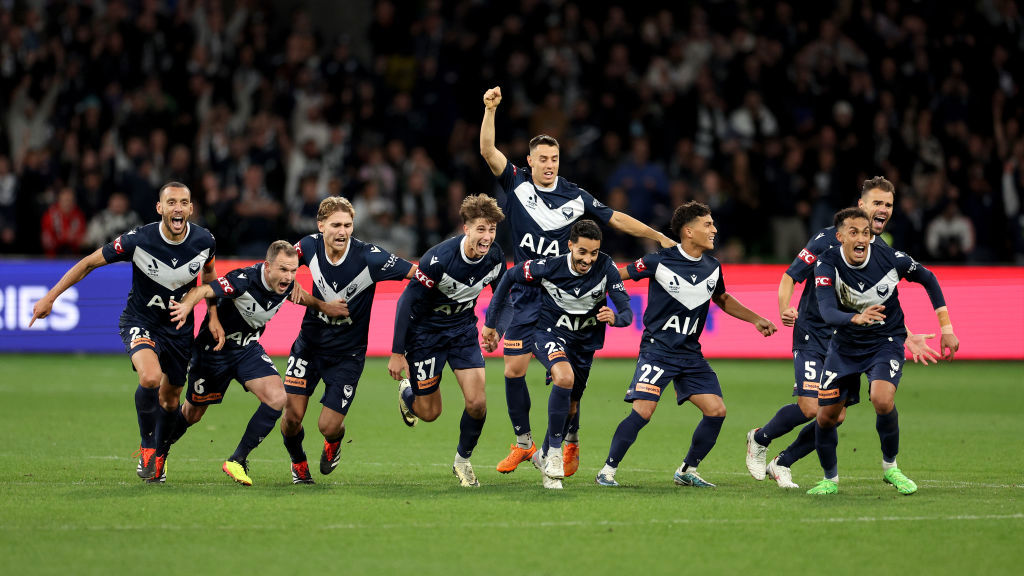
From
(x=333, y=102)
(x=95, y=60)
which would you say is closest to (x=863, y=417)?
(x=333, y=102)

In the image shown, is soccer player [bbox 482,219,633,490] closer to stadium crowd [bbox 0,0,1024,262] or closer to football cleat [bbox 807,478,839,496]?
football cleat [bbox 807,478,839,496]

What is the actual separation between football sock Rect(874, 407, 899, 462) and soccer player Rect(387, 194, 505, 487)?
291 centimetres

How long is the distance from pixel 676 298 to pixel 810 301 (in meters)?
1.26

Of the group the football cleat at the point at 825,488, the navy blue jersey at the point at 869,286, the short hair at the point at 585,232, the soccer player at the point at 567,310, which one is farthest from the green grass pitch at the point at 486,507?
the short hair at the point at 585,232

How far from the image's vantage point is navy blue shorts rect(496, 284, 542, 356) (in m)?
10.1

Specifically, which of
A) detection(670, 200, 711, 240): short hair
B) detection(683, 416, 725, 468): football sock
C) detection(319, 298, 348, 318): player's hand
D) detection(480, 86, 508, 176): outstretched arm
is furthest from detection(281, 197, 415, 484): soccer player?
detection(683, 416, 725, 468): football sock

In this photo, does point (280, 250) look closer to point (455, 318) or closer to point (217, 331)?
point (217, 331)

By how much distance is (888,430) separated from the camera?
9148 millimetres

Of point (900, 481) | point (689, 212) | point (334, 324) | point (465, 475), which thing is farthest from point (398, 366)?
point (900, 481)

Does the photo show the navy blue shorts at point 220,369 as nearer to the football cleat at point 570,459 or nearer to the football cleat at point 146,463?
the football cleat at point 146,463

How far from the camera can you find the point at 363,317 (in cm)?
998

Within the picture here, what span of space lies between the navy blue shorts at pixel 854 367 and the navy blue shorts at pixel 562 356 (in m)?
1.83

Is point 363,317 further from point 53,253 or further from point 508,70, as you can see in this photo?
point 508,70

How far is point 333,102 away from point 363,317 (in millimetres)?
12762
